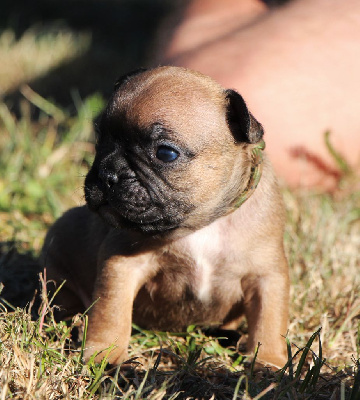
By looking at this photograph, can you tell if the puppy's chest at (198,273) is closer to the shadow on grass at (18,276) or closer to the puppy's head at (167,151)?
the puppy's head at (167,151)

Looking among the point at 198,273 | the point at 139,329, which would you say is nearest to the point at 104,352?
the point at 139,329

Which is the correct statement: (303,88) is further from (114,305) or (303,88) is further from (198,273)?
(114,305)

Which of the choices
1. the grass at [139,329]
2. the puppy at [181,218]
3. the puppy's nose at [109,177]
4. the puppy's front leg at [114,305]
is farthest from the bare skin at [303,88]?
the puppy's nose at [109,177]

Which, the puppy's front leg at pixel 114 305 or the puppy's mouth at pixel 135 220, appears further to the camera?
the puppy's front leg at pixel 114 305

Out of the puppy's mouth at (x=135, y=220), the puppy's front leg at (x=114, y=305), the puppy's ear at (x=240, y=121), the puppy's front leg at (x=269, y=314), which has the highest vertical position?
the puppy's ear at (x=240, y=121)

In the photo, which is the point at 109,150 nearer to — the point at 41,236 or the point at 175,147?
the point at 175,147

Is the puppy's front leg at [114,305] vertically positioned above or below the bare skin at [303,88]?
above

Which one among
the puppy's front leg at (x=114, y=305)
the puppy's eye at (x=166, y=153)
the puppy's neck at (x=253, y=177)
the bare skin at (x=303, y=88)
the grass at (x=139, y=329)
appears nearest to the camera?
the grass at (x=139, y=329)

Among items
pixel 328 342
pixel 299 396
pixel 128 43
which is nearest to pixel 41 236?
pixel 328 342
